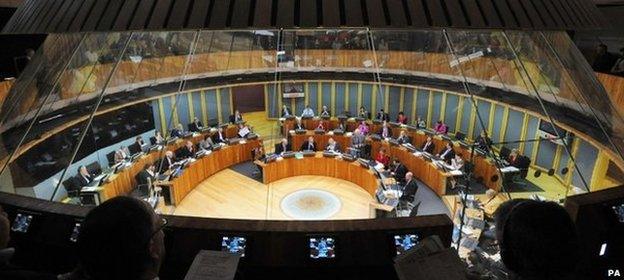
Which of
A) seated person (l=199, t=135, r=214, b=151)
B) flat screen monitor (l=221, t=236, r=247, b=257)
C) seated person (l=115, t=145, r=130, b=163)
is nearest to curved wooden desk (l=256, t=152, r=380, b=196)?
seated person (l=199, t=135, r=214, b=151)

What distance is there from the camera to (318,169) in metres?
13.9

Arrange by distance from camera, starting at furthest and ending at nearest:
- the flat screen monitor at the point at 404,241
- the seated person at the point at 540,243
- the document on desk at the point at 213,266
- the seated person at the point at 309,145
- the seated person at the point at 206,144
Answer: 1. the seated person at the point at 309,145
2. the seated person at the point at 206,144
3. the flat screen monitor at the point at 404,241
4. the document on desk at the point at 213,266
5. the seated person at the point at 540,243

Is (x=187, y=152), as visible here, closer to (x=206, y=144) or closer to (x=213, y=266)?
(x=206, y=144)

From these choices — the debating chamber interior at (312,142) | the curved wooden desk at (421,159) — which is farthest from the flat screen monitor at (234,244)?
the curved wooden desk at (421,159)

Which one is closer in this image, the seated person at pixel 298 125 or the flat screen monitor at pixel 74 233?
the flat screen monitor at pixel 74 233

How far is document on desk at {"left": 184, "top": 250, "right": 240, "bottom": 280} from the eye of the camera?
7.63 feet

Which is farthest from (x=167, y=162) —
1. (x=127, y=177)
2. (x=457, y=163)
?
(x=457, y=163)

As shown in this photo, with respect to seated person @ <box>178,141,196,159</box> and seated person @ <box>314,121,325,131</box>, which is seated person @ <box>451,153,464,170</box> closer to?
seated person @ <box>314,121,325,131</box>

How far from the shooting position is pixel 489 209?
9828mm

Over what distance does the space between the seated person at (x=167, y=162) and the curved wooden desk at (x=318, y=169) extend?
2.82 metres

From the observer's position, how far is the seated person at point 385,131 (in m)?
14.9

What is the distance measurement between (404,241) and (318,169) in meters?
11.0

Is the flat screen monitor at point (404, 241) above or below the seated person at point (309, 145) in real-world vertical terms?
above

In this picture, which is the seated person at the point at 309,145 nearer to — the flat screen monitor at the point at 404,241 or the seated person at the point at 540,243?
the flat screen monitor at the point at 404,241
